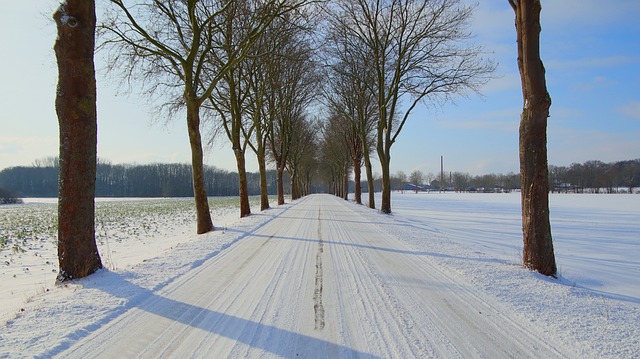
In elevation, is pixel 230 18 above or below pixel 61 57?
above

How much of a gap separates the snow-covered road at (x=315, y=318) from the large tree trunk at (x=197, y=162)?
19.1 ft

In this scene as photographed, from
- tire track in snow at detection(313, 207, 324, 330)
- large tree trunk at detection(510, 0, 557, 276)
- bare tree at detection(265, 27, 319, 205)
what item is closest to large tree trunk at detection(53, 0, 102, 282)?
tire track in snow at detection(313, 207, 324, 330)

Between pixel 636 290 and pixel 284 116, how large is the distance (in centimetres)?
2545

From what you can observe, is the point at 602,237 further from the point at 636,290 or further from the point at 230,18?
the point at 230,18

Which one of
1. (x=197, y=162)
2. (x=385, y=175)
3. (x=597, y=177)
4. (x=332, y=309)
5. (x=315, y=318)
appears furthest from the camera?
(x=597, y=177)

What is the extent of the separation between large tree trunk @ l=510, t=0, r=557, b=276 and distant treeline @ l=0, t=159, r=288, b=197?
111 meters

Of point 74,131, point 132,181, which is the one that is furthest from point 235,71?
point 132,181

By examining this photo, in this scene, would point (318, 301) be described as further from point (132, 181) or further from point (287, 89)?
point (132, 181)

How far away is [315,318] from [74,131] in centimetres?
494

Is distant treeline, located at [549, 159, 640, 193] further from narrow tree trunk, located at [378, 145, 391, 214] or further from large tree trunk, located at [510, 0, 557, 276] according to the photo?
large tree trunk, located at [510, 0, 557, 276]

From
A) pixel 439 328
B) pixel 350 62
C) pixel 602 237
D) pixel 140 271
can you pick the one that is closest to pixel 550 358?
pixel 439 328

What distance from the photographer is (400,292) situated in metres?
4.68

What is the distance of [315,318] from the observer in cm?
377

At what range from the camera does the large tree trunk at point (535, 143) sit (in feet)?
19.1
